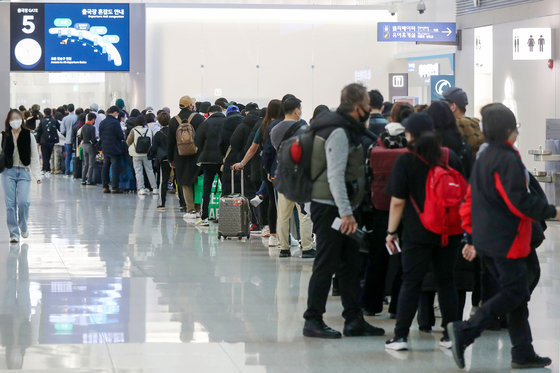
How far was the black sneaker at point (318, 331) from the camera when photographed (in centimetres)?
692

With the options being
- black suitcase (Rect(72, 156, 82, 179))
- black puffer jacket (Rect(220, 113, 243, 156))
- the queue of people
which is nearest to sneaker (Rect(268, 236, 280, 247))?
black puffer jacket (Rect(220, 113, 243, 156))

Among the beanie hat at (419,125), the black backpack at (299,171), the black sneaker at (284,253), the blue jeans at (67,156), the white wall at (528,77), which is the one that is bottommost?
the black sneaker at (284,253)

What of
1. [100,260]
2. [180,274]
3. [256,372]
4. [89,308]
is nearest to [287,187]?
[256,372]

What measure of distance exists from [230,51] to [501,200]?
21014 millimetres

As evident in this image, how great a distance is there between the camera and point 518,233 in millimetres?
5863

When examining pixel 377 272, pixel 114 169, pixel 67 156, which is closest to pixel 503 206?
pixel 377 272

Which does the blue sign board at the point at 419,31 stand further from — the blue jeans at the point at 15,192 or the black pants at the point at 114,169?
the blue jeans at the point at 15,192

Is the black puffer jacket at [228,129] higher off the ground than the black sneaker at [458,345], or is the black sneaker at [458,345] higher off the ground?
the black puffer jacket at [228,129]

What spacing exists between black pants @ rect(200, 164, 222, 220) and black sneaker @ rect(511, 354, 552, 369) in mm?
8377

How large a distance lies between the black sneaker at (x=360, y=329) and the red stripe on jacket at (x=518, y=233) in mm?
1461

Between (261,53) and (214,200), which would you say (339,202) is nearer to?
(214,200)

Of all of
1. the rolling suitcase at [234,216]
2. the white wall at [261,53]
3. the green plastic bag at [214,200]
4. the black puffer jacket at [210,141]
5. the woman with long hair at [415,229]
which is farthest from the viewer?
the white wall at [261,53]

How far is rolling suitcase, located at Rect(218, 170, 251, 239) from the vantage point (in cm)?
1260

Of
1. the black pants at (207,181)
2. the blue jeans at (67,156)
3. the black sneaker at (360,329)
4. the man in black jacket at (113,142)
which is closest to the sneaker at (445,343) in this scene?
the black sneaker at (360,329)
